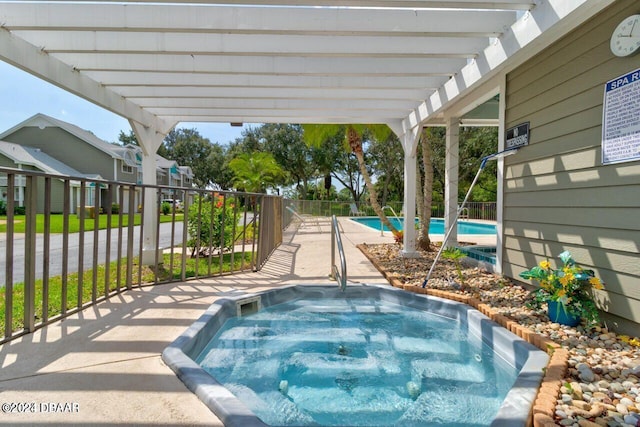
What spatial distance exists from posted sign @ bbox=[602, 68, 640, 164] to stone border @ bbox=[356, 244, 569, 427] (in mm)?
1524

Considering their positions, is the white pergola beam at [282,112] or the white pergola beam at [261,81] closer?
the white pergola beam at [261,81]

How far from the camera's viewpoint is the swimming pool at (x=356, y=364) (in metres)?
2.04

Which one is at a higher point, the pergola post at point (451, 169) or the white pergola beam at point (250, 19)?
the white pergola beam at point (250, 19)

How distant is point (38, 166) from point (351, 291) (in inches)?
791

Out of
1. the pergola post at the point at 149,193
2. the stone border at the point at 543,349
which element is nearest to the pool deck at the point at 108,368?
the stone border at the point at 543,349

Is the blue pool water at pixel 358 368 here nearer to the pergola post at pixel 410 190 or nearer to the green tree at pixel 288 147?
the pergola post at pixel 410 190

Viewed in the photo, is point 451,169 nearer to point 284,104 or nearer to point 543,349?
point 284,104

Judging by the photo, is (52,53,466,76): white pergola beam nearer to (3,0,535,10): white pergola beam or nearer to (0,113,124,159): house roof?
(3,0,535,10): white pergola beam

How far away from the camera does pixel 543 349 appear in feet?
8.01

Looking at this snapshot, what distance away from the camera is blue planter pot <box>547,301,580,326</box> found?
2795 mm

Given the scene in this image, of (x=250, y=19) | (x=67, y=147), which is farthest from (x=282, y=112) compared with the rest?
(x=67, y=147)

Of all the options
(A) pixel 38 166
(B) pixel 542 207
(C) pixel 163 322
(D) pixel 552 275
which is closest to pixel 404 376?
(D) pixel 552 275

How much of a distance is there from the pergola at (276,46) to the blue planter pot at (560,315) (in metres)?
2.26

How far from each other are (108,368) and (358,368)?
5.87ft
